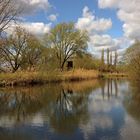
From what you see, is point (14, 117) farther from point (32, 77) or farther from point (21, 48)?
point (21, 48)

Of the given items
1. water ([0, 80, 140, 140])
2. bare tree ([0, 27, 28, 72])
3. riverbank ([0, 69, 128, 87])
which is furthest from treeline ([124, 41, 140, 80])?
water ([0, 80, 140, 140])

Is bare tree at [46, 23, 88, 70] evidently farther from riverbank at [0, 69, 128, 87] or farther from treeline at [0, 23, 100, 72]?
riverbank at [0, 69, 128, 87]

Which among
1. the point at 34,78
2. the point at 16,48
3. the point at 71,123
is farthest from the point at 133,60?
the point at 71,123

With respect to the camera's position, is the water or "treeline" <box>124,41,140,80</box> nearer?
the water

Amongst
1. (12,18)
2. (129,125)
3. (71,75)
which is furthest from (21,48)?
(129,125)

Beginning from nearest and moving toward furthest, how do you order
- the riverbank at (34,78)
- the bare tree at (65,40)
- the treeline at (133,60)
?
the riverbank at (34,78)
the treeline at (133,60)
the bare tree at (65,40)

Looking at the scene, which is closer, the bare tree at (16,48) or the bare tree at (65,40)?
the bare tree at (16,48)

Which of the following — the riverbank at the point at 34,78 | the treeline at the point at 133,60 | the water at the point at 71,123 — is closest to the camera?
the water at the point at 71,123

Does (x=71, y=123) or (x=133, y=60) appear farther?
(x=133, y=60)

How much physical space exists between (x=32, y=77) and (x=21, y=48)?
23.3 feet

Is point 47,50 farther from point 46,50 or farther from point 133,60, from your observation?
point 133,60

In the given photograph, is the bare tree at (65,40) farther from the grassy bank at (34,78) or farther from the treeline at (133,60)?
the treeline at (133,60)

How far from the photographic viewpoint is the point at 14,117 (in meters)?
13.1

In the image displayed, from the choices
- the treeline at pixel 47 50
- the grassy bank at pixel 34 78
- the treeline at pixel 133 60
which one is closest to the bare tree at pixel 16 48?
the treeline at pixel 47 50
